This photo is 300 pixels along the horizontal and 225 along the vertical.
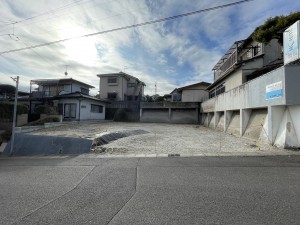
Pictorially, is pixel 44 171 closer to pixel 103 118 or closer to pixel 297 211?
pixel 297 211

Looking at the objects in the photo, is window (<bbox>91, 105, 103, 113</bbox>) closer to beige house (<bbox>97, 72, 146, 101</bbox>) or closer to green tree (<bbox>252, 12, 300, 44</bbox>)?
beige house (<bbox>97, 72, 146, 101</bbox>)

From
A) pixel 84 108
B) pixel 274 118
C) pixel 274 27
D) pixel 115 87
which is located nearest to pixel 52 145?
pixel 274 118

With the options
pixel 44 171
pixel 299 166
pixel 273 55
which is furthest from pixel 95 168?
pixel 273 55

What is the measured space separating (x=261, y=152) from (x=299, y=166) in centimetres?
245

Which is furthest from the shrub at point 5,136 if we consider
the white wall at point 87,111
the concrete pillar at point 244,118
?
the concrete pillar at point 244,118

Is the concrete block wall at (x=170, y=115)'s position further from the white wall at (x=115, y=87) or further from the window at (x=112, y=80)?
the window at (x=112, y=80)

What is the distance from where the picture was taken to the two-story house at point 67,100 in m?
24.7

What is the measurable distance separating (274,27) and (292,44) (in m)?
7.59

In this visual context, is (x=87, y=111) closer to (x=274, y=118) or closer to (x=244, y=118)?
(x=244, y=118)

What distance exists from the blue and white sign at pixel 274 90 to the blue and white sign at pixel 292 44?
1.13 meters

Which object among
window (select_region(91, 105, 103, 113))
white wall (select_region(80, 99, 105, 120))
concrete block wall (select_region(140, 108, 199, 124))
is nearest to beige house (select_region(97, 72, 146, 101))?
window (select_region(91, 105, 103, 113))

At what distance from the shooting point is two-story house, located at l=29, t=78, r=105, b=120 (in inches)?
973

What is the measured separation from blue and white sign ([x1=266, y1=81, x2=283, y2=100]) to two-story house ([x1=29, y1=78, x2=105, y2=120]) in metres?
19.8

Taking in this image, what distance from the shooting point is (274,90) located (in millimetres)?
9789
